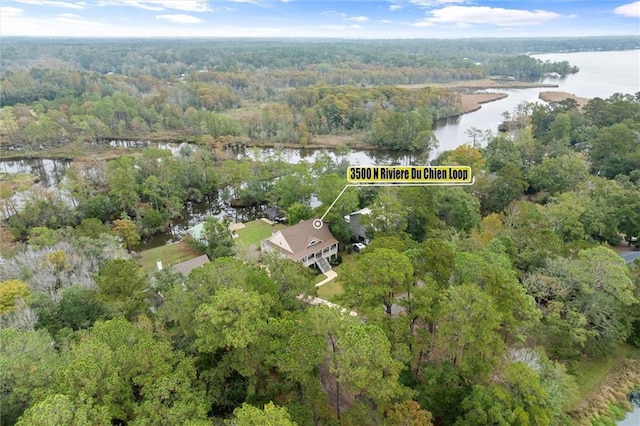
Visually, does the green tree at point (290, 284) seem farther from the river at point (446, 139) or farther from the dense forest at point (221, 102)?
the dense forest at point (221, 102)

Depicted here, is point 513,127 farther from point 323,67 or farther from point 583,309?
point 323,67

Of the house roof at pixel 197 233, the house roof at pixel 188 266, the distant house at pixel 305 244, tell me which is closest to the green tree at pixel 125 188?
the house roof at pixel 197 233

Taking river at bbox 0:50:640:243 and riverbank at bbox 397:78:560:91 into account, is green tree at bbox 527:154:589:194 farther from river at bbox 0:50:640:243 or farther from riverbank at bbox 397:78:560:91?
riverbank at bbox 397:78:560:91

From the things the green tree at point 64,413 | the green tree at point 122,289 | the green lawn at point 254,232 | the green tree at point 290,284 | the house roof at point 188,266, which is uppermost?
the green tree at point 64,413

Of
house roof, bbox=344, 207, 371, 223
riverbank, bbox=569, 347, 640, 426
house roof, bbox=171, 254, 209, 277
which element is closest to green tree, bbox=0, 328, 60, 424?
house roof, bbox=171, 254, 209, 277

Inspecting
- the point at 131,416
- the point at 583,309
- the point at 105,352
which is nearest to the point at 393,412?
the point at 131,416

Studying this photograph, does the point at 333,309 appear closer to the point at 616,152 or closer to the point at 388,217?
the point at 388,217
